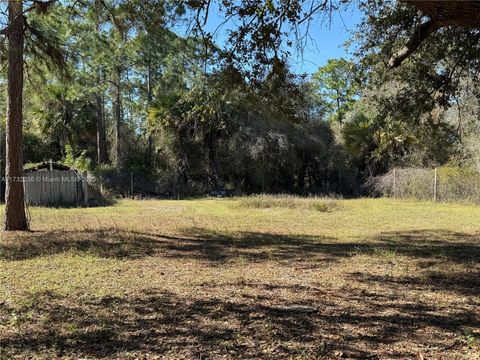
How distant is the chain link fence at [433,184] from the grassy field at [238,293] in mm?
8220

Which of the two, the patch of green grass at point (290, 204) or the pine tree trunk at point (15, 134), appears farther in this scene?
the patch of green grass at point (290, 204)

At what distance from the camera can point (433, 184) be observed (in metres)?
20.0

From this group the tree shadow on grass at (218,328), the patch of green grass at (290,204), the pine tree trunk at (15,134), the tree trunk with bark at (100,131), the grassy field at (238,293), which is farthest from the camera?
the tree trunk with bark at (100,131)

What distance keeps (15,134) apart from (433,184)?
16.0 metres

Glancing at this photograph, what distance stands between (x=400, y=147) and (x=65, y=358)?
869 inches

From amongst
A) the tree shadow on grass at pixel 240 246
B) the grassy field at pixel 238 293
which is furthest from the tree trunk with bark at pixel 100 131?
the tree shadow on grass at pixel 240 246

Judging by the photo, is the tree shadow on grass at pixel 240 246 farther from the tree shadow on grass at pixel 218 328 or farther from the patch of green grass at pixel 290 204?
the patch of green grass at pixel 290 204

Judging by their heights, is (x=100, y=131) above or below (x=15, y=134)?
above

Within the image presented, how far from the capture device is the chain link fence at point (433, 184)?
61.9 ft

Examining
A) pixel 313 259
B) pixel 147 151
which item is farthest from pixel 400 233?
pixel 147 151

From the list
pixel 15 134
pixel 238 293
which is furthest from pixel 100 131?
pixel 238 293

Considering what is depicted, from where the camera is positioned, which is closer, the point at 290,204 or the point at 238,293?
the point at 238,293

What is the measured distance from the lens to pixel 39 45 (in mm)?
10672

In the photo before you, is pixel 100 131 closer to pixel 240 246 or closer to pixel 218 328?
pixel 240 246
